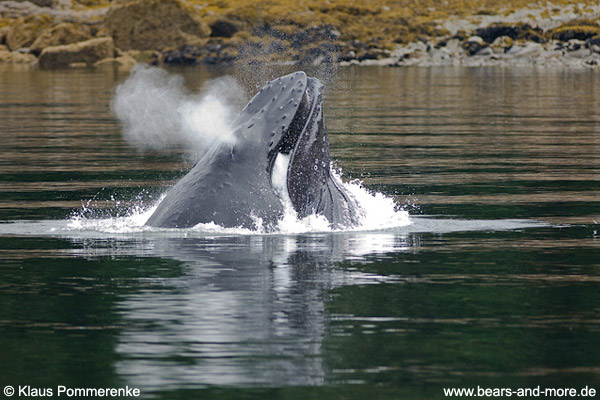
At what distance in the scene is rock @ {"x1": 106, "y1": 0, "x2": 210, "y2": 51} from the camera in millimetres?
115562

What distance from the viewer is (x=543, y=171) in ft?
70.4

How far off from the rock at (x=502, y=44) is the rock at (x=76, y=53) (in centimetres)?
2949

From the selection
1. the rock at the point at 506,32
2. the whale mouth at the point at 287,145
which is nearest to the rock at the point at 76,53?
the rock at the point at 506,32

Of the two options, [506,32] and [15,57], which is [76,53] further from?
[506,32]

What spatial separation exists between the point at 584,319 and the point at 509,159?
1394cm

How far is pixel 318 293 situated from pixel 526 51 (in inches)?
3625

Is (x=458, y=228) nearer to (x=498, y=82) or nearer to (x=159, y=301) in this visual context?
(x=159, y=301)

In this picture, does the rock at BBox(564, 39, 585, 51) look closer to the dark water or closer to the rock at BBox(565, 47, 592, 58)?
the rock at BBox(565, 47, 592, 58)

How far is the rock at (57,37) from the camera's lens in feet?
348

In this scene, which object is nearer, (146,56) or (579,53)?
(579,53)

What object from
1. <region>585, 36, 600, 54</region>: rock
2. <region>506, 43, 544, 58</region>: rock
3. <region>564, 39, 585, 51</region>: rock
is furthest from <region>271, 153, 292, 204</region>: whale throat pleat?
<region>564, 39, 585, 51</region>: rock

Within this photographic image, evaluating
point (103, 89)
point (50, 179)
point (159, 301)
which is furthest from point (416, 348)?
point (103, 89)

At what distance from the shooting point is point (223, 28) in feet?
386

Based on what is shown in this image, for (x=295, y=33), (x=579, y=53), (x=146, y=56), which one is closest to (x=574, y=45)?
(x=579, y=53)
